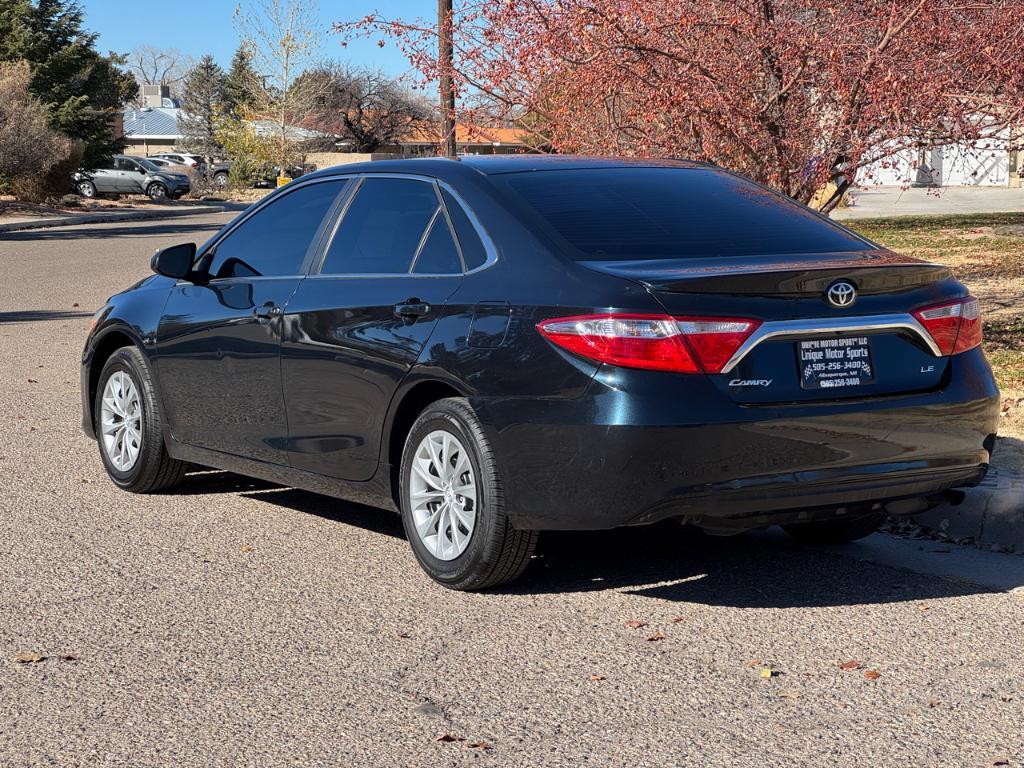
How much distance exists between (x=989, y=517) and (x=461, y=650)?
8.99ft

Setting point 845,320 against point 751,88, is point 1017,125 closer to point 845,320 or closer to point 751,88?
point 751,88

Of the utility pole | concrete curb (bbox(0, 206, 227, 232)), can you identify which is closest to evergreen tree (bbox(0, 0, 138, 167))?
concrete curb (bbox(0, 206, 227, 232))

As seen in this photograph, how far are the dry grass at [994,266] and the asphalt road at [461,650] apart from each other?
7.61 feet

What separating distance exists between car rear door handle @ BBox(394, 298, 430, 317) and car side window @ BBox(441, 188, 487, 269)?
0.23 m

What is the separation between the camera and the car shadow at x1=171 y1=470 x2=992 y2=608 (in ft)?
18.6

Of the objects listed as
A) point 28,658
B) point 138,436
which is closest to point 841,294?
point 28,658

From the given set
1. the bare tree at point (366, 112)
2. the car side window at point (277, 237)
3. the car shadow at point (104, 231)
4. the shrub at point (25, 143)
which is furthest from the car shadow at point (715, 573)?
the bare tree at point (366, 112)

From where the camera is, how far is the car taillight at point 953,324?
17.8 ft

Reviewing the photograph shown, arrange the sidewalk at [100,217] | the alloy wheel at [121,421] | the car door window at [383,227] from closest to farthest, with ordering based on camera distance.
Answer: the car door window at [383,227]
the alloy wheel at [121,421]
the sidewalk at [100,217]

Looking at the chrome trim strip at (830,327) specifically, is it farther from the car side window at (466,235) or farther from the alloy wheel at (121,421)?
the alloy wheel at (121,421)

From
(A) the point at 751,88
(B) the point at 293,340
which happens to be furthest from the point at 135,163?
(B) the point at 293,340

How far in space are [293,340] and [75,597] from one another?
144 cm

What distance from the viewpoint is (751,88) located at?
428 inches

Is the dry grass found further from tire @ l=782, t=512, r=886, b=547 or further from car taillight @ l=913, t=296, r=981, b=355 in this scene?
car taillight @ l=913, t=296, r=981, b=355
